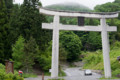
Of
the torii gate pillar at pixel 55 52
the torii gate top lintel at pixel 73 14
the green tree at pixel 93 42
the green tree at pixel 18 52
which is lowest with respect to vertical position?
the green tree at pixel 93 42

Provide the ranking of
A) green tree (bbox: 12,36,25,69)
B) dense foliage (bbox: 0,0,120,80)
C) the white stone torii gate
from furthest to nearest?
green tree (bbox: 12,36,25,69) → dense foliage (bbox: 0,0,120,80) → the white stone torii gate

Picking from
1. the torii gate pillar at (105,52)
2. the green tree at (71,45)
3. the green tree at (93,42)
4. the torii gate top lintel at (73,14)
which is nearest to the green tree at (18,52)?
the torii gate top lintel at (73,14)

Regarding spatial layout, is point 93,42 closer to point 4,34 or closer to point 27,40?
point 27,40

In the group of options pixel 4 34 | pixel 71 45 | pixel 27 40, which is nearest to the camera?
pixel 4 34

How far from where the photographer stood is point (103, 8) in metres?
66.4

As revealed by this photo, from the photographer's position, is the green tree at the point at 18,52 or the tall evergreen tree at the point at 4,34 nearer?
the tall evergreen tree at the point at 4,34

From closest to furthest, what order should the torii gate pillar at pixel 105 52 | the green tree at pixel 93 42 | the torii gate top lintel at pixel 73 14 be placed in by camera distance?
1. the torii gate top lintel at pixel 73 14
2. the torii gate pillar at pixel 105 52
3. the green tree at pixel 93 42

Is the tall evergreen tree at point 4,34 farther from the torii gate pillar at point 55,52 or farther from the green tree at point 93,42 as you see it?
the green tree at point 93,42

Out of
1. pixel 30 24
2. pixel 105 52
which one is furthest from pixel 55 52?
pixel 30 24

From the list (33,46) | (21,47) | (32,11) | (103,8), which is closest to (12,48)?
(21,47)

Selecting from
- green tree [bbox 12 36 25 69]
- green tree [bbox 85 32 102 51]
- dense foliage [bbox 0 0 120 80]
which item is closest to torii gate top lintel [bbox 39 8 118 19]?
dense foliage [bbox 0 0 120 80]

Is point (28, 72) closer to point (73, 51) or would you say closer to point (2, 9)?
point (2, 9)

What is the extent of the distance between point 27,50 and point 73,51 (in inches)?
842

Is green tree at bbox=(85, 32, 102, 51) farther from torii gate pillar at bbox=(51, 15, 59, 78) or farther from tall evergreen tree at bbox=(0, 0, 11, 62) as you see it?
torii gate pillar at bbox=(51, 15, 59, 78)
